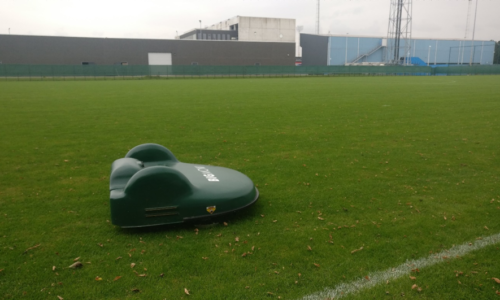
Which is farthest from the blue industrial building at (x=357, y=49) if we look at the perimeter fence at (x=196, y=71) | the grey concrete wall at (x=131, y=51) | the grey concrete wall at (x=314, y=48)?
the perimeter fence at (x=196, y=71)

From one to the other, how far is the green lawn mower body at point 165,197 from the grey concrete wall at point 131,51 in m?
62.1

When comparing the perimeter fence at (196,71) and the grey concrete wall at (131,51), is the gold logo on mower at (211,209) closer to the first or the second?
the perimeter fence at (196,71)

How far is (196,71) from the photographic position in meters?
53.0

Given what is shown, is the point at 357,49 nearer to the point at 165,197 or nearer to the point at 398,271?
the point at 165,197

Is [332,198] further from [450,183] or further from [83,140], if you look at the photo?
[83,140]

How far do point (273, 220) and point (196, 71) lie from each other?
5085cm

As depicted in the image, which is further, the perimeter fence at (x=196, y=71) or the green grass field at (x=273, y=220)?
the perimeter fence at (x=196, y=71)

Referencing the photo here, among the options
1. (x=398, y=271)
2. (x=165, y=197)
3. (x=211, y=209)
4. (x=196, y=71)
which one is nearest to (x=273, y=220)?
(x=211, y=209)

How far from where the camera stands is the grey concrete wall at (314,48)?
269ft

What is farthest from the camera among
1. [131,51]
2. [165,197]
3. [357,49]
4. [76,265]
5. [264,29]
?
[357,49]

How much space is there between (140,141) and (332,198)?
Answer: 17.4ft

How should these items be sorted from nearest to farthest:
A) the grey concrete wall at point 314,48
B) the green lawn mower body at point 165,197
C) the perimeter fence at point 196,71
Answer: the green lawn mower body at point 165,197, the perimeter fence at point 196,71, the grey concrete wall at point 314,48

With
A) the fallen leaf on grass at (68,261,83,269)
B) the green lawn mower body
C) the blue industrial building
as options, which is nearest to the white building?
the blue industrial building

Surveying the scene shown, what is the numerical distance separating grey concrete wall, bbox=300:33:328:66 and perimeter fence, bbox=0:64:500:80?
24313 millimetres
